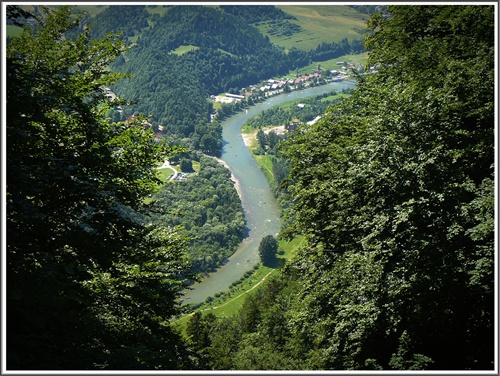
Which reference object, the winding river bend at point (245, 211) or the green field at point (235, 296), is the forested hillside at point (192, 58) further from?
the green field at point (235, 296)

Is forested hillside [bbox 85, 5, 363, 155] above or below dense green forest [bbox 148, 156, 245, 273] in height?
above

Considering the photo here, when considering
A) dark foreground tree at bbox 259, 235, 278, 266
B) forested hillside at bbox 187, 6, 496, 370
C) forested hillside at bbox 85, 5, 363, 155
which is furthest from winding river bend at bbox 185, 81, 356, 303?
forested hillside at bbox 187, 6, 496, 370

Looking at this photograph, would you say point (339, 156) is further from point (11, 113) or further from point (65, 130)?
point (11, 113)

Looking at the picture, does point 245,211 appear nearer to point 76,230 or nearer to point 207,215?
point 207,215

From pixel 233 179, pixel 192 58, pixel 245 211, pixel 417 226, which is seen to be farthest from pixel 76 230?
pixel 192 58

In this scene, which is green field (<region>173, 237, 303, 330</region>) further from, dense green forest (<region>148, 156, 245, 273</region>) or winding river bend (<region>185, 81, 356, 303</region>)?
dense green forest (<region>148, 156, 245, 273</region>)

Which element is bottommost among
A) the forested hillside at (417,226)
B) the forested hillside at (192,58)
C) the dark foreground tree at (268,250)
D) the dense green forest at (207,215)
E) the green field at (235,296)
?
the green field at (235,296)

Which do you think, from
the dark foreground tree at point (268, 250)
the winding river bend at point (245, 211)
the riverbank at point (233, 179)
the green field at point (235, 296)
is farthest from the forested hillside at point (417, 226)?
the riverbank at point (233, 179)
